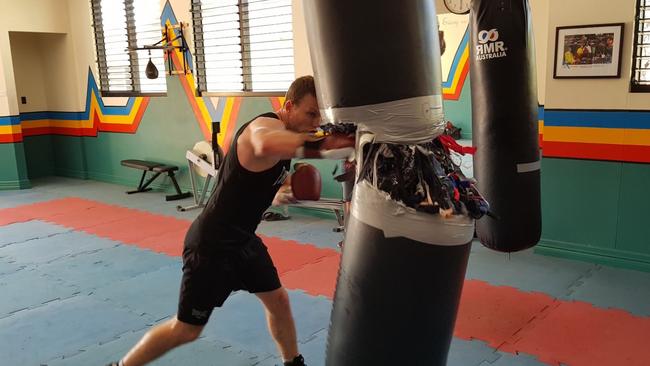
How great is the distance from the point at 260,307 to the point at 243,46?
3.62 metres

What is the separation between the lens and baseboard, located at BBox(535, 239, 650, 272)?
4070 mm

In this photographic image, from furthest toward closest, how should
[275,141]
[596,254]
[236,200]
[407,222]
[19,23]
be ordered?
[19,23] < [596,254] < [236,200] < [275,141] < [407,222]

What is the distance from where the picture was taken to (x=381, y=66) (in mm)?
1563

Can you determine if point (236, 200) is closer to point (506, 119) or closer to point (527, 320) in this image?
point (506, 119)

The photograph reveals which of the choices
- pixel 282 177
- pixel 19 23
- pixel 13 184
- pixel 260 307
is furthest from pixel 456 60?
pixel 13 184

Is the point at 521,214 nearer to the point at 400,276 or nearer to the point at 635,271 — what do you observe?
the point at 635,271

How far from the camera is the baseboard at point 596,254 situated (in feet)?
13.4

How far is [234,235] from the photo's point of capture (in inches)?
89.9

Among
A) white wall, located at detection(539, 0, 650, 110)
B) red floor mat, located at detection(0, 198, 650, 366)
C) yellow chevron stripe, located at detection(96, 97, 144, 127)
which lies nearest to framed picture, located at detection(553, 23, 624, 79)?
white wall, located at detection(539, 0, 650, 110)

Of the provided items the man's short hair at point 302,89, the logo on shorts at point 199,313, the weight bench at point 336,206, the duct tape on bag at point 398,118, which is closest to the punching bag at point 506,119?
the man's short hair at point 302,89

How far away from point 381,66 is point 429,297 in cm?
67

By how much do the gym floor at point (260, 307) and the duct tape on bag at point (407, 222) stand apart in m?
1.51

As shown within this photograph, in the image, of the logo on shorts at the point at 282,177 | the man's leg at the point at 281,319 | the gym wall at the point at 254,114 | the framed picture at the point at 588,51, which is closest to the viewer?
the logo on shorts at the point at 282,177

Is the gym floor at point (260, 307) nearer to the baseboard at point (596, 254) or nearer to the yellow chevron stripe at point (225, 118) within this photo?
the baseboard at point (596, 254)
